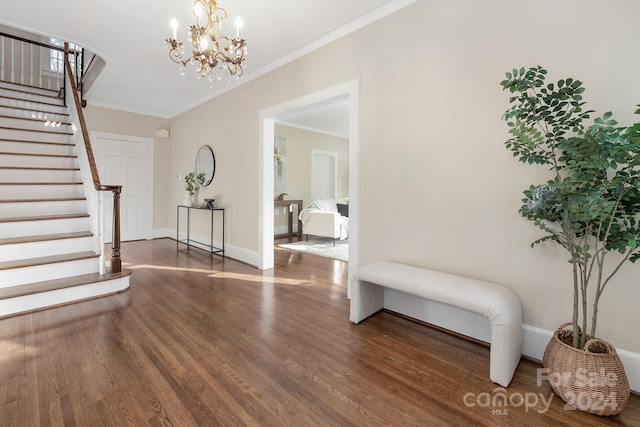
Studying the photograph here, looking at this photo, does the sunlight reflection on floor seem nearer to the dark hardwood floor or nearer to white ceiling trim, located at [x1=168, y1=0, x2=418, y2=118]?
the dark hardwood floor

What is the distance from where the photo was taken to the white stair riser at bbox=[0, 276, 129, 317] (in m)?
2.59

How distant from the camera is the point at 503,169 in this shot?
2086 mm

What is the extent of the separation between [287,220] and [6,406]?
571 centimetres

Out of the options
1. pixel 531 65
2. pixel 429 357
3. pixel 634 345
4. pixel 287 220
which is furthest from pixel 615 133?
pixel 287 220

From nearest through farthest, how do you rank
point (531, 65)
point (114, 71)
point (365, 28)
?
1. point (531, 65)
2. point (365, 28)
3. point (114, 71)

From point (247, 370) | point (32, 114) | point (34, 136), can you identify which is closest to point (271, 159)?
point (247, 370)

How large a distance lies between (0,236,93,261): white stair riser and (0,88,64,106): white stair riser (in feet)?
10.9

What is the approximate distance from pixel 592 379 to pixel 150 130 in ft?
24.1

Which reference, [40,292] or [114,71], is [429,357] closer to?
[40,292]

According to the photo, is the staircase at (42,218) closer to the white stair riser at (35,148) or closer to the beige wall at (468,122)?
the white stair riser at (35,148)

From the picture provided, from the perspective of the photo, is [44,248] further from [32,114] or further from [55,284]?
[32,114]

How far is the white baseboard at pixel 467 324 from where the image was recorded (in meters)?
1.72

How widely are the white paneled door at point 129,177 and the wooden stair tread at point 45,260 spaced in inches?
111

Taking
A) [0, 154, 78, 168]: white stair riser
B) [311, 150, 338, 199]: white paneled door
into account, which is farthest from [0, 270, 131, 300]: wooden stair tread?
[311, 150, 338, 199]: white paneled door
